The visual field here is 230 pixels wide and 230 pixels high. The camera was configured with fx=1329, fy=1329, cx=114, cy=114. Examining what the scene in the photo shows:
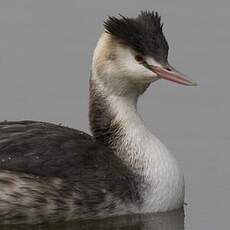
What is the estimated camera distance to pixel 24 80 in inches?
590

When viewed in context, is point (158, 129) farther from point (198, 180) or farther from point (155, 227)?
point (155, 227)

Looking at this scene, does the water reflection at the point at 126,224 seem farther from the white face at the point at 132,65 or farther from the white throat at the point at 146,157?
the white face at the point at 132,65

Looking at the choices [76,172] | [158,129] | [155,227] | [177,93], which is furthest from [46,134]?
[177,93]

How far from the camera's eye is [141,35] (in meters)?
12.3

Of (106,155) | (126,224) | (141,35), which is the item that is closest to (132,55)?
(141,35)

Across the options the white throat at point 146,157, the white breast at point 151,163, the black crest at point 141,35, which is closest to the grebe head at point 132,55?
the black crest at point 141,35

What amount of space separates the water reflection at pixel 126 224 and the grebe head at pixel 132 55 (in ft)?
4.01

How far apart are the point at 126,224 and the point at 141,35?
1744 millimetres

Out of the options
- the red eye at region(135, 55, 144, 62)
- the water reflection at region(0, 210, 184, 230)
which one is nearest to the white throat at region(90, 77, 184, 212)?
the water reflection at region(0, 210, 184, 230)

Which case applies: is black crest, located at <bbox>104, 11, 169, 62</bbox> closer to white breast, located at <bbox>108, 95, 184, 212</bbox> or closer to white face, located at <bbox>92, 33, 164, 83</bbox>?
white face, located at <bbox>92, 33, 164, 83</bbox>

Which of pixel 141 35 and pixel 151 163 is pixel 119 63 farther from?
pixel 151 163

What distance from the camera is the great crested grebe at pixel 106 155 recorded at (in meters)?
11.8

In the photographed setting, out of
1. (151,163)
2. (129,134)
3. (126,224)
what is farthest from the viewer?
(129,134)

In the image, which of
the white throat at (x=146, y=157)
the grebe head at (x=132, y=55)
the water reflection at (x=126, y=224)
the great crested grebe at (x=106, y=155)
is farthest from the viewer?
the white throat at (x=146, y=157)
